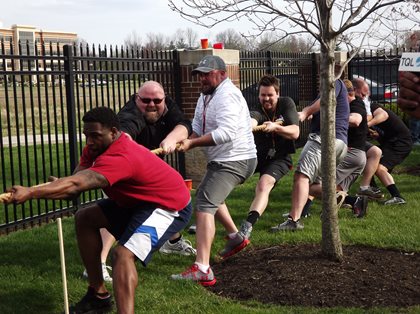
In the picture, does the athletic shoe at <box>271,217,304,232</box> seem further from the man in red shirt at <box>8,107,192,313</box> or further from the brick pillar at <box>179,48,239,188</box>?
the brick pillar at <box>179,48,239,188</box>

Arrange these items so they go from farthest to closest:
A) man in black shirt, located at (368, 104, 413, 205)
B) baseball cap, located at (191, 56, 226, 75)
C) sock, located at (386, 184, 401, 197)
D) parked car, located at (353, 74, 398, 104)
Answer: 1. parked car, located at (353, 74, 398, 104)
2. man in black shirt, located at (368, 104, 413, 205)
3. sock, located at (386, 184, 401, 197)
4. baseball cap, located at (191, 56, 226, 75)

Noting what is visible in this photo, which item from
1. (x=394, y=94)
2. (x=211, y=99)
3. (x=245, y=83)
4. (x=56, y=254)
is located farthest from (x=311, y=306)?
(x=394, y=94)

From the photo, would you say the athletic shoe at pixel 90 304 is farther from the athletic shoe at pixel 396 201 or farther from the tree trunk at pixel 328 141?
the athletic shoe at pixel 396 201

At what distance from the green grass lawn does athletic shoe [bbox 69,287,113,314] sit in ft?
0.62

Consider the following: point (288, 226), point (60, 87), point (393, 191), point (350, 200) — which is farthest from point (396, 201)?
point (60, 87)

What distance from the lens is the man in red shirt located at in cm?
402

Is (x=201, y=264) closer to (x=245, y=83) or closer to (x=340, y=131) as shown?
(x=340, y=131)

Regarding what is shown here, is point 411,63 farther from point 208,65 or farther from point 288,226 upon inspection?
point 288,226

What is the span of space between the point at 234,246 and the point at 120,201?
173 cm

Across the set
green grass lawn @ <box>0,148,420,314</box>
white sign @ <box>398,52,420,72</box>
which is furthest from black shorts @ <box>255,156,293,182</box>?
white sign @ <box>398,52,420,72</box>

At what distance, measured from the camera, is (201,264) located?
211 inches

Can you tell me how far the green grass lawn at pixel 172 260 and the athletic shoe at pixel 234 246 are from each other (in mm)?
290

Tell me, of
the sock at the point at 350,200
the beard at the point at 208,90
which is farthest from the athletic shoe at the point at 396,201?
the beard at the point at 208,90

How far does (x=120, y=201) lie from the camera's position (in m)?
4.56
